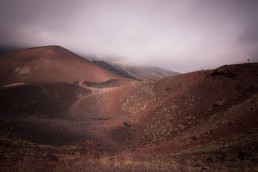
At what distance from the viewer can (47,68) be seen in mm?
102938

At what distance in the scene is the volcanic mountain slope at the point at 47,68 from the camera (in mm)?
96500

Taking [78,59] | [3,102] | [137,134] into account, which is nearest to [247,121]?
[137,134]

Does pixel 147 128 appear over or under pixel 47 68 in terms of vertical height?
under

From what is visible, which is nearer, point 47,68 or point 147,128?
point 147,128

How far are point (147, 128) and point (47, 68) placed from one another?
76601 millimetres

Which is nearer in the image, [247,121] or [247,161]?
[247,161]

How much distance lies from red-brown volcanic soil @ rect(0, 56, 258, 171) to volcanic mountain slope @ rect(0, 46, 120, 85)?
4356cm

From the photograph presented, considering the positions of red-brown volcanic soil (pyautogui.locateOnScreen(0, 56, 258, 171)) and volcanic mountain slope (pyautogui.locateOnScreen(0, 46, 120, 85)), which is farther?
volcanic mountain slope (pyautogui.locateOnScreen(0, 46, 120, 85))

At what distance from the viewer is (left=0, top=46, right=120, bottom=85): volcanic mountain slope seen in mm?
96500

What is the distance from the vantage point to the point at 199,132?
26078 millimetres

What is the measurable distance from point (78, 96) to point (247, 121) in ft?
150

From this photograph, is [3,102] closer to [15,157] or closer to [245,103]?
[15,157]

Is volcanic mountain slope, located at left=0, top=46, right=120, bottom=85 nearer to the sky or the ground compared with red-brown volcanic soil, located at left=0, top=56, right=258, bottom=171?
nearer to the sky

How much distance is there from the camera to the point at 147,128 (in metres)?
35.3
